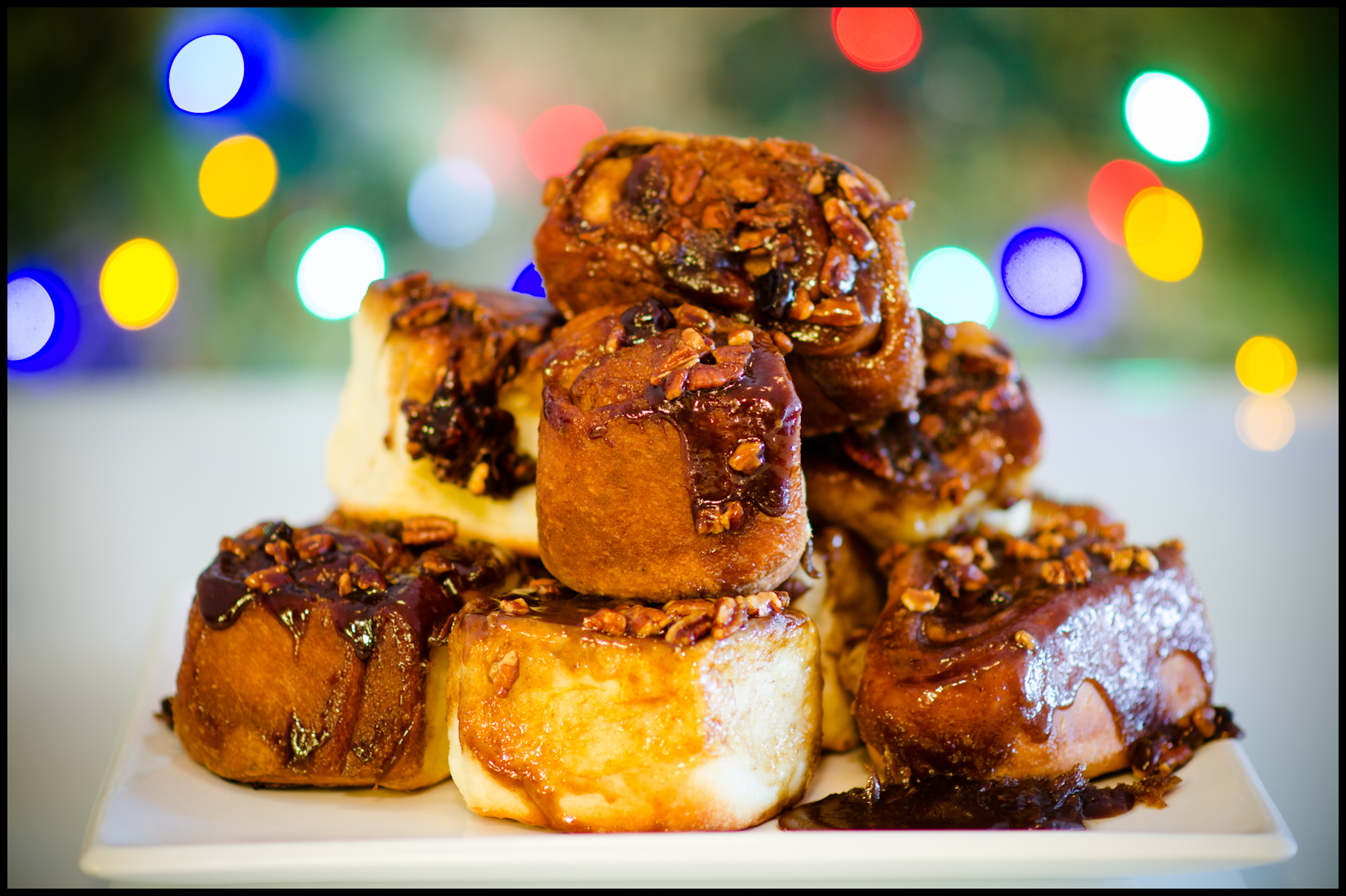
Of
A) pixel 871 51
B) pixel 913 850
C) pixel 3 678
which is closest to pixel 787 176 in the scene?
pixel 913 850

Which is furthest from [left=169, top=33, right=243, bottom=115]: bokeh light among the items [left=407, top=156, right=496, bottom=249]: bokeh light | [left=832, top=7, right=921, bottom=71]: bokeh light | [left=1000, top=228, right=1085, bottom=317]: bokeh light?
[left=1000, top=228, right=1085, bottom=317]: bokeh light

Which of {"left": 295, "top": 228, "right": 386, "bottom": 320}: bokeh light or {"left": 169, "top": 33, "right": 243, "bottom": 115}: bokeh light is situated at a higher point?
{"left": 169, "top": 33, "right": 243, "bottom": 115}: bokeh light

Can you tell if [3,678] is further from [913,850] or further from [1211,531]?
[1211,531]

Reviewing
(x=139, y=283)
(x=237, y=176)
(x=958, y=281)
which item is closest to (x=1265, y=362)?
(x=958, y=281)

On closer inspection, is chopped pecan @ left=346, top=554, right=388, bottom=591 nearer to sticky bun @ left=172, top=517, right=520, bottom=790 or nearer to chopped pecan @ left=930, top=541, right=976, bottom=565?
sticky bun @ left=172, top=517, right=520, bottom=790

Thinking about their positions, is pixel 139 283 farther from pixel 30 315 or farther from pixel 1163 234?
pixel 1163 234
